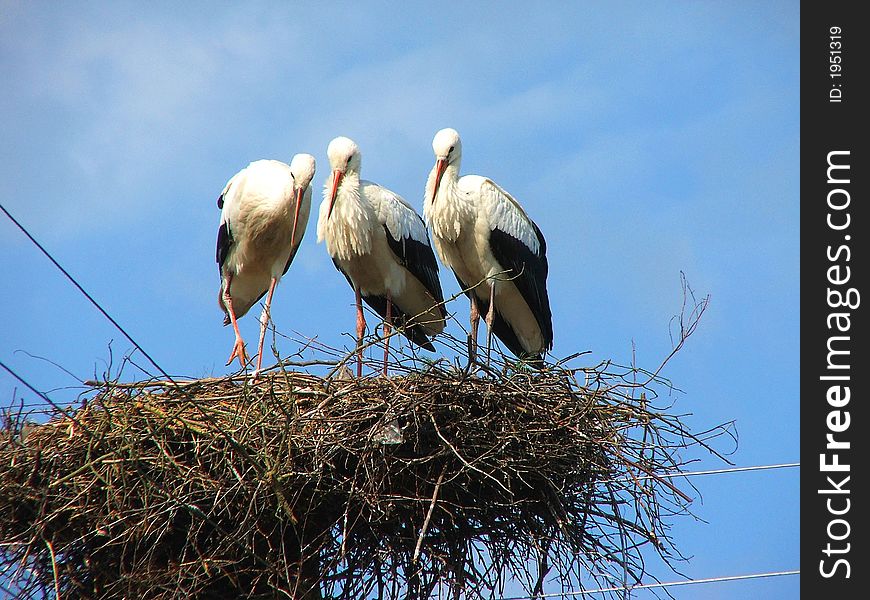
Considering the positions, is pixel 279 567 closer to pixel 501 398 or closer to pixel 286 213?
pixel 501 398

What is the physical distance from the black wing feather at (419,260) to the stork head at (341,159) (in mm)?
376

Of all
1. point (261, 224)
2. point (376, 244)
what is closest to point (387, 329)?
point (376, 244)

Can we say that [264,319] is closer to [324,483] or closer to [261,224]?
[261,224]

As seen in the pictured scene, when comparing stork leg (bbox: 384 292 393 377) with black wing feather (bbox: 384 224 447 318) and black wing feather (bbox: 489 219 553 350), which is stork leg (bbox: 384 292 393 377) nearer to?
black wing feather (bbox: 384 224 447 318)

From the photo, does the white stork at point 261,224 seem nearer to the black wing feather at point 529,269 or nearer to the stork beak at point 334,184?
the stork beak at point 334,184

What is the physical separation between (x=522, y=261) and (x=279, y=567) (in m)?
2.84

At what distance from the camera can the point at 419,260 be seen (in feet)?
26.7

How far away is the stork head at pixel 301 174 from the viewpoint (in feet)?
25.8

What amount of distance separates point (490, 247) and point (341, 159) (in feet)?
3.26

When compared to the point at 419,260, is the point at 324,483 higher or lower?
lower

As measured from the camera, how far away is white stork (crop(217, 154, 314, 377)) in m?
7.98

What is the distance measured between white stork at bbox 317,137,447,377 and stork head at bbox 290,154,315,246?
0.43ft

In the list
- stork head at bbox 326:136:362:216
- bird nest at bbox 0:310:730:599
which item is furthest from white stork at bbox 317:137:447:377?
bird nest at bbox 0:310:730:599
